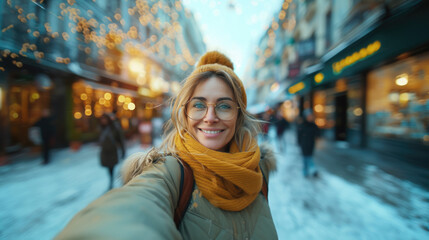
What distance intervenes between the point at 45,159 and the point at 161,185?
5970 mm

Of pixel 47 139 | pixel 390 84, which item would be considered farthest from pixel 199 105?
pixel 390 84

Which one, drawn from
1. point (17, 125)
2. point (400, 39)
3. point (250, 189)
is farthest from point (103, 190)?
point (400, 39)

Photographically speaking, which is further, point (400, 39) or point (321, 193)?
point (400, 39)

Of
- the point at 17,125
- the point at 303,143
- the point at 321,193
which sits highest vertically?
the point at 17,125

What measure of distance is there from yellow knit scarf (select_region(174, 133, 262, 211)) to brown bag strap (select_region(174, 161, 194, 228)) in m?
0.04

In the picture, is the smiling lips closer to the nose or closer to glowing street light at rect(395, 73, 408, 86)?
the nose

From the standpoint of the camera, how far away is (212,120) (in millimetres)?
1091

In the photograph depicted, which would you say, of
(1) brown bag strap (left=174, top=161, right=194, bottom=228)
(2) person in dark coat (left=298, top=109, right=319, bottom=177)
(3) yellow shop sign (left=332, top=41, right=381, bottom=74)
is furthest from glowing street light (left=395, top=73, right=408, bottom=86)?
(1) brown bag strap (left=174, top=161, right=194, bottom=228)

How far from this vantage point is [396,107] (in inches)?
219

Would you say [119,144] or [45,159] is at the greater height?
[119,144]

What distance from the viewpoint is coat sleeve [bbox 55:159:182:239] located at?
0.47 m

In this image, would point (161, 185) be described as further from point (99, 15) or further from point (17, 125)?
point (99, 15)

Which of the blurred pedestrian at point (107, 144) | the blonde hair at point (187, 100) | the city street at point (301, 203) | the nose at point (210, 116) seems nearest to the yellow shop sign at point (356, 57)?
the city street at point (301, 203)

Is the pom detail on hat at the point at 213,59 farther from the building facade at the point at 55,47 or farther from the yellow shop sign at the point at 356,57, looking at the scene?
the yellow shop sign at the point at 356,57
